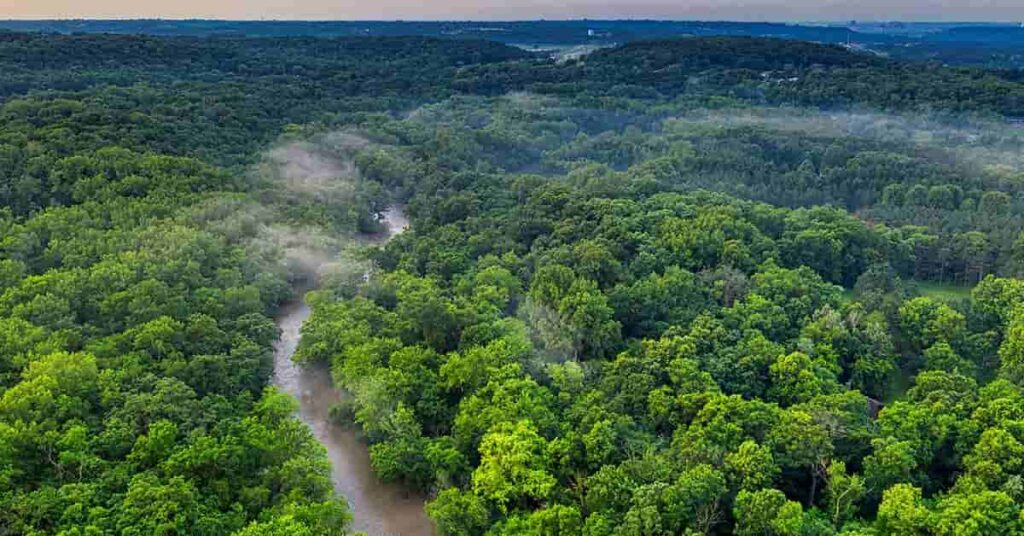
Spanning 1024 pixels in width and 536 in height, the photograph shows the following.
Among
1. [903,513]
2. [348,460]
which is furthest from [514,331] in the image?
[903,513]

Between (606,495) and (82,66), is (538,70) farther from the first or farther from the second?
(606,495)

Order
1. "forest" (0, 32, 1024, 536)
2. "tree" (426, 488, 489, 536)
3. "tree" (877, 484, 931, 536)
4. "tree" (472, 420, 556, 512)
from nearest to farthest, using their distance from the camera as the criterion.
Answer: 1. "tree" (877, 484, 931, 536)
2. "forest" (0, 32, 1024, 536)
3. "tree" (426, 488, 489, 536)
4. "tree" (472, 420, 556, 512)

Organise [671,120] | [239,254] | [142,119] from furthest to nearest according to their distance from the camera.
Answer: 1. [671,120]
2. [142,119]
3. [239,254]

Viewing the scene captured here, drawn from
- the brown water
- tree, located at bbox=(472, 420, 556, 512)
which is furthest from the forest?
the brown water

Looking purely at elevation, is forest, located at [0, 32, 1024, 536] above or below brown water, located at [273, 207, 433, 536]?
above

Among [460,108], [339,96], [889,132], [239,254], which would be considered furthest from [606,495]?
[339,96]

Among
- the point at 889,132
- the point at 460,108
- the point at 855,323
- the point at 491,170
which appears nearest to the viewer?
the point at 855,323

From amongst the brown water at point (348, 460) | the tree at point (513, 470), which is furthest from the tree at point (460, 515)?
the brown water at point (348, 460)

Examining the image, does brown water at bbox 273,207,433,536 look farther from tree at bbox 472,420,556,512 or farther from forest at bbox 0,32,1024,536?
tree at bbox 472,420,556,512
